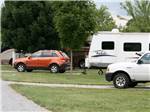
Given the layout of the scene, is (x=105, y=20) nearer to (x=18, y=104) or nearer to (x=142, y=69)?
(x=142, y=69)

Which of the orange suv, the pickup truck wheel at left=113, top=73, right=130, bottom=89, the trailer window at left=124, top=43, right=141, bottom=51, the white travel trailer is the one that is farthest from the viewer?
the trailer window at left=124, top=43, right=141, bottom=51

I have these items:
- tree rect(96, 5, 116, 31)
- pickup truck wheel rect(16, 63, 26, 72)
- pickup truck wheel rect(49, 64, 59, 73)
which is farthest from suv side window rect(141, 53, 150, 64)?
tree rect(96, 5, 116, 31)

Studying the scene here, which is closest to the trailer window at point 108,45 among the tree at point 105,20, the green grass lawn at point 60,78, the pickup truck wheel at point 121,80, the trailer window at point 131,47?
the trailer window at point 131,47

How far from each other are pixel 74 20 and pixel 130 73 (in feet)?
37.7

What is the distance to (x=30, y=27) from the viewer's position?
1737 inches

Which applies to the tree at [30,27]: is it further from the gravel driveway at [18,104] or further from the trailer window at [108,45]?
the gravel driveway at [18,104]

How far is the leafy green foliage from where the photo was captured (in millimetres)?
32656

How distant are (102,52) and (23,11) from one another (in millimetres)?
10484

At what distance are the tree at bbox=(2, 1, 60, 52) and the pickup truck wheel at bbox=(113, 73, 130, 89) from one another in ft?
73.0

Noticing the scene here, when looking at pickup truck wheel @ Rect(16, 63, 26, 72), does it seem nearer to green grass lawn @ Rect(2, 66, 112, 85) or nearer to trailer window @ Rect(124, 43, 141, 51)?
green grass lawn @ Rect(2, 66, 112, 85)

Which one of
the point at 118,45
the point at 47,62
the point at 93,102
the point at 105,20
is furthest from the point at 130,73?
the point at 105,20

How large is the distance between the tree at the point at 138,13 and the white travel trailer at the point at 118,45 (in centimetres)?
1382

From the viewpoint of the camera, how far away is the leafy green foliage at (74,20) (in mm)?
32656

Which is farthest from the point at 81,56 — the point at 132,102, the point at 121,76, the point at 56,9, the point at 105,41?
the point at 132,102
